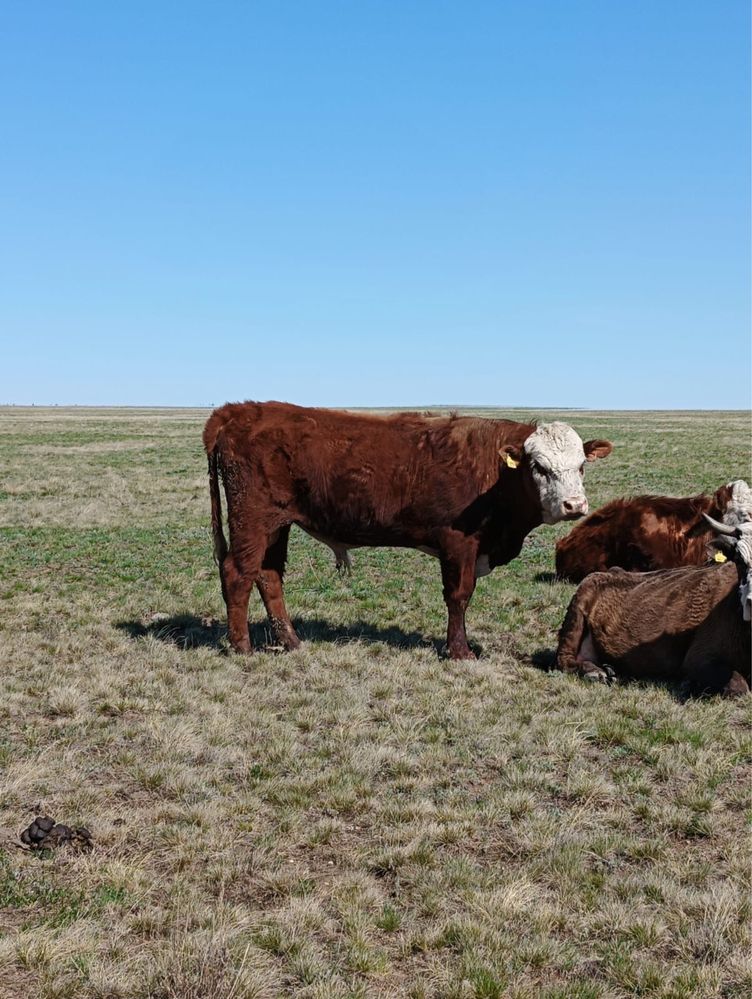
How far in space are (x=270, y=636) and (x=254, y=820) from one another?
4.81 metres

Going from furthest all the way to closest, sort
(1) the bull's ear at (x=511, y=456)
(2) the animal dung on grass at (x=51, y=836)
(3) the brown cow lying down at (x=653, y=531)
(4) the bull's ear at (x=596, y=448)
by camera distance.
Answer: (3) the brown cow lying down at (x=653, y=531)
(4) the bull's ear at (x=596, y=448)
(1) the bull's ear at (x=511, y=456)
(2) the animal dung on grass at (x=51, y=836)

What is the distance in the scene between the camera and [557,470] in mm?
9164

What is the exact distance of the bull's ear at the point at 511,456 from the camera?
921cm

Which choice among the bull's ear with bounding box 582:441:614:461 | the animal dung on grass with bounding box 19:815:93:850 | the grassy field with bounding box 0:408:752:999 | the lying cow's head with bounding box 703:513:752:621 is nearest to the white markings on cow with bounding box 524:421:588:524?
the bull's ear with bounding box 582:441:614:461

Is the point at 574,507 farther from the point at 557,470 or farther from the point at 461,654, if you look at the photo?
the point at 461,654

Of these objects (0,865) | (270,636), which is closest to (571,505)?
(270,636)

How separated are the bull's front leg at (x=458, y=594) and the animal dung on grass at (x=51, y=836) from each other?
4.90 meters

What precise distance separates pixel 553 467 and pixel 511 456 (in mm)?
436

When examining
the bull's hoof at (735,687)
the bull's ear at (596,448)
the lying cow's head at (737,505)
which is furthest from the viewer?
the lying cow's head at (737,505)

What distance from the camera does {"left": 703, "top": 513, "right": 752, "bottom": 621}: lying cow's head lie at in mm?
7512

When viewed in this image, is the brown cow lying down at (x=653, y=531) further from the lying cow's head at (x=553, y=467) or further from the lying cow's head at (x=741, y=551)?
the lying cow's head at (x=741, y=551)

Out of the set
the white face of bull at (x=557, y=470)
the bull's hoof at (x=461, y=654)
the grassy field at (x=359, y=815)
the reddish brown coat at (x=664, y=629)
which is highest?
the white face of bull at (x=557, y=470)

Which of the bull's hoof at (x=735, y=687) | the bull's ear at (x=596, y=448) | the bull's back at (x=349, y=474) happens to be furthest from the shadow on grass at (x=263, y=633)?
the bull's hoof at (x=735, y=687)

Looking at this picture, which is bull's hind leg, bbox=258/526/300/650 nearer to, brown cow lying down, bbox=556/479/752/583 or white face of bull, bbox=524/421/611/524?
white face of bull, bbox=524/421/611/524
